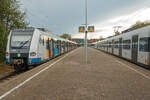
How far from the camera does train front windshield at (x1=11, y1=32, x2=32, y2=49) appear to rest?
8.64 m

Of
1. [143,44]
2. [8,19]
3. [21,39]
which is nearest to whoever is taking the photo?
[21,39]

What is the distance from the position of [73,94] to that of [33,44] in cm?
588

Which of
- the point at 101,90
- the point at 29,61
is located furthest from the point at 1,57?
the point at 101,90

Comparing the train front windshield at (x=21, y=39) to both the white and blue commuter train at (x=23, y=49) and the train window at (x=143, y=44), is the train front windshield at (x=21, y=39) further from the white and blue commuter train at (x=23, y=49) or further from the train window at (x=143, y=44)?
the train window at (x=143, y=44)

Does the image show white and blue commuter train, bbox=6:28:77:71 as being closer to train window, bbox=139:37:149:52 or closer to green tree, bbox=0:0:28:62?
green tree, bbox=0:0:28:62

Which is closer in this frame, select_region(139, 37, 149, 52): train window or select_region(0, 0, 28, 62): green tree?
select_region(139, 37, 149, 52): train window

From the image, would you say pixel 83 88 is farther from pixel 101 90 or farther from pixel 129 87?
pixel 129 87

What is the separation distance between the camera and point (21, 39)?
8.82m

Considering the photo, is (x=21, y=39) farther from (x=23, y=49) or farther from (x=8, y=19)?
(x=8, y=19)

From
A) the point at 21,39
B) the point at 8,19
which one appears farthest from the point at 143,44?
the point at 8,19

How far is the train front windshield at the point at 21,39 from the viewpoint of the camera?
8641 mm

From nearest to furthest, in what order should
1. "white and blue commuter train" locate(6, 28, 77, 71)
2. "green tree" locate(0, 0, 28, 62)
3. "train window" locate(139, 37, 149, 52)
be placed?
"white and blue commuter train" locate(6, 28, 77, 71), "train window" locate(139, 37, 149, 52), "green tree" locate(0, 0, 28, 62)

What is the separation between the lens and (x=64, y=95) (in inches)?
157

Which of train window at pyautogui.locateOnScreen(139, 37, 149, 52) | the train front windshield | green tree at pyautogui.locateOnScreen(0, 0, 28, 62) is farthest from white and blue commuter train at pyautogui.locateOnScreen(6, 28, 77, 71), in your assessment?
train window at pyautogui.locateOnScreen(139, 37, 149, 52)
